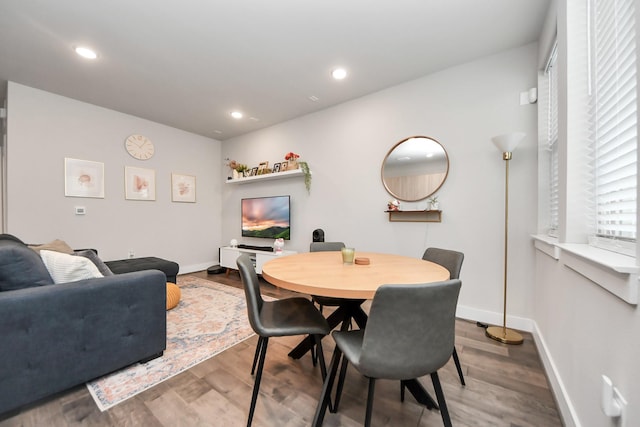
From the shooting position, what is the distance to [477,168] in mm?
2465

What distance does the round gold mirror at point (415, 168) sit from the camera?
2668 millimetres

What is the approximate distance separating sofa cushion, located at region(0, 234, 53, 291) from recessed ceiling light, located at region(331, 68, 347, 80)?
290 cm

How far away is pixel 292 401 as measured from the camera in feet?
4.58

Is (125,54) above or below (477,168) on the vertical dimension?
above

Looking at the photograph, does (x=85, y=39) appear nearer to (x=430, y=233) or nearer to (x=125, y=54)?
(x=125, y=54)

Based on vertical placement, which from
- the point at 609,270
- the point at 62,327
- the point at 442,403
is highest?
the point at 609,270

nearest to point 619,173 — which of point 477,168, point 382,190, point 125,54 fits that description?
point 477,168

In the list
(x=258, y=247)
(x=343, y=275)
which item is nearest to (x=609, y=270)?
(x=343, y=275)

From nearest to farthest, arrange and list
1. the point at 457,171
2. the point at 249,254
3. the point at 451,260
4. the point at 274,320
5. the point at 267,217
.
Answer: the point at 274,320
the point at 451,260
the point at 457,171
the point at 249,254
the point at 267,217

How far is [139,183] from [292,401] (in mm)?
4127

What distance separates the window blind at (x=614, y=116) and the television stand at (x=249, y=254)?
3.26m

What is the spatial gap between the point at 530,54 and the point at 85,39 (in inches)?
159

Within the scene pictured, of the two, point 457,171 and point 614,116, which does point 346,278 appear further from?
point 457,171

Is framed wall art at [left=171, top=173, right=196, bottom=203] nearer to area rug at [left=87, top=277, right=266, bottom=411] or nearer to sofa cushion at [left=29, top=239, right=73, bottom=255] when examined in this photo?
area rug at [left=87, top=277, right=266, bottom=411]
